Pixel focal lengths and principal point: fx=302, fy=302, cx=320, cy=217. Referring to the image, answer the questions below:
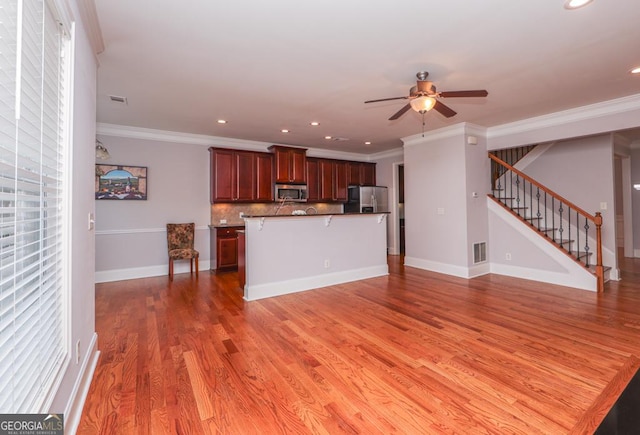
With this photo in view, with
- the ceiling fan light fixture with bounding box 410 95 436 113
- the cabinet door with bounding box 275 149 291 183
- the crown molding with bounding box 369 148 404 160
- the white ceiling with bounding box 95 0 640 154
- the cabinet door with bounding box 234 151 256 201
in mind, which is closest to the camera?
the white ceiling with bounding box 95 0 640 154

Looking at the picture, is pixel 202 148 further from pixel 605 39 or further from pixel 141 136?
pixel 605 39

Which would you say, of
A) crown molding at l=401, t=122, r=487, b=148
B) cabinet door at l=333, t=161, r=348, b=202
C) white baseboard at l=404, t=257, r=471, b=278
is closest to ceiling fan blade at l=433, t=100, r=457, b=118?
crown molding at l=401, t=122, r=487, b=148

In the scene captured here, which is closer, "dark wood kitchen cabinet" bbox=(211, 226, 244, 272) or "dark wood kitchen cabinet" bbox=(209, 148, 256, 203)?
"dark wood kitchen cabinet" bbox=(211, 226, 244, 272)

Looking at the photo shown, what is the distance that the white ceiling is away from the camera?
2227mm

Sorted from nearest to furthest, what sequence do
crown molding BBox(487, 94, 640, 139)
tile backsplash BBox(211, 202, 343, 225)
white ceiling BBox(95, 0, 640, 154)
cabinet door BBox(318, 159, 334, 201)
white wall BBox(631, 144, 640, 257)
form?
white ceiling BBox(95, 0, 640, 154) → crown molding BBox(487, 94, 640, 139) → tile backsplash BBox(211, 202, 343, 225) → white wall BBox(631, 144, 640, 257) → cabinet door BBox(318, 159, 334, 201)

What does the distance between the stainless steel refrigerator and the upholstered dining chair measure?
12.3 feet

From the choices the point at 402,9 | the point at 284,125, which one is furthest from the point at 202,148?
the point at 402,9

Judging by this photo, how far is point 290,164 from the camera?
6.54m

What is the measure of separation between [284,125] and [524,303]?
14.3 ft

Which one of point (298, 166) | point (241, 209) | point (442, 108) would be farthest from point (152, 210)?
point (442, 108)

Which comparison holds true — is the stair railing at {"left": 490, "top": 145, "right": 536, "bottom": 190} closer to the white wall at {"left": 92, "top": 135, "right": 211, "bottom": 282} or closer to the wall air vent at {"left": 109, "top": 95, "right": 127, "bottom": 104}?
the white wall at {"left": 92, "top": 135, "right": 211, "bottom": 282}

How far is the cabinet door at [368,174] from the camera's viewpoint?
7.81 m

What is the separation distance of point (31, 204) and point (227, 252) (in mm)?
4412

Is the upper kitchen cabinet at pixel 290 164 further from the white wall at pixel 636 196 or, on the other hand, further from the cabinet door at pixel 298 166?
the white wall at pixel 636 196
